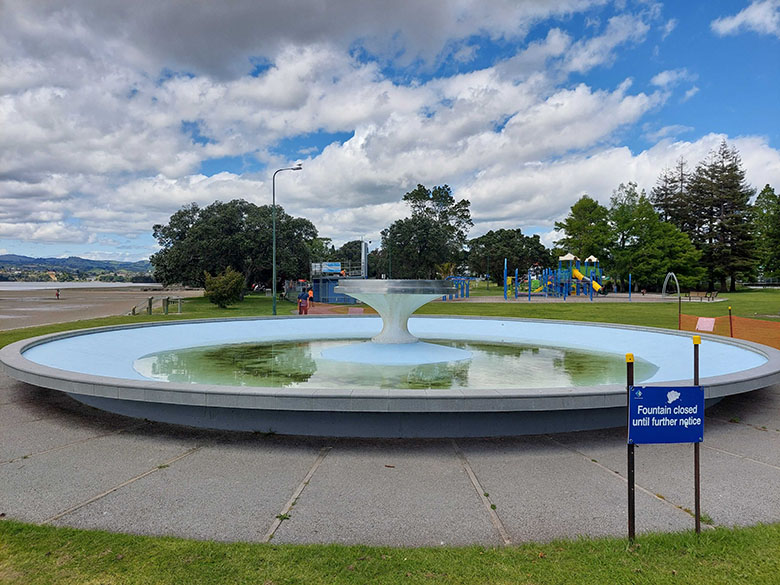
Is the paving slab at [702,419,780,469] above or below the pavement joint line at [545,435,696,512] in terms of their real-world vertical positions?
below

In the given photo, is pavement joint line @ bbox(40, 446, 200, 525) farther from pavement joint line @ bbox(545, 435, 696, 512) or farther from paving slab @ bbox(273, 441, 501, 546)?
pavement joint line @ bbox(545, 435, 696, 512)

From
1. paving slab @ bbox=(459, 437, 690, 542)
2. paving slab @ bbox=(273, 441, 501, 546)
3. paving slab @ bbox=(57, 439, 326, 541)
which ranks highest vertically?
paving slab @ bbox=(57, 439, 326, 541)

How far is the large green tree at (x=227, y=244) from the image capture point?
45.8 metres

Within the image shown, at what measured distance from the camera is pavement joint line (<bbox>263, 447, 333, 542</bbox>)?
14.1ft

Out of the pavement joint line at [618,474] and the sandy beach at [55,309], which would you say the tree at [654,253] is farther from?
the pavement joint line at [618,474]

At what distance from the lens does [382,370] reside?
33.9ft

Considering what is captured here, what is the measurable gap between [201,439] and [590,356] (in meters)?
9.62

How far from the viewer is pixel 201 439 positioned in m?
6.70

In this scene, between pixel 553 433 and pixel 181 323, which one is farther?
pixel 181 323

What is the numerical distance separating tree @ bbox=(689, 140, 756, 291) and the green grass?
85673 millimetres

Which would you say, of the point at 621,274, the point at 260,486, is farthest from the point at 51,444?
the point at 621,274

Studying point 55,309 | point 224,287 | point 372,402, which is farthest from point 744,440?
point 55,309

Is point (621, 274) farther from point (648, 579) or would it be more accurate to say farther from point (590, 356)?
point (648, 579)

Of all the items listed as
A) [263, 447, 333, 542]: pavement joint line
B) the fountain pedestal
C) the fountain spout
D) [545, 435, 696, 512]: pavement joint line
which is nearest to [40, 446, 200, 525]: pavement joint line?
[263, 447, 333, 542]: pavement joint line
